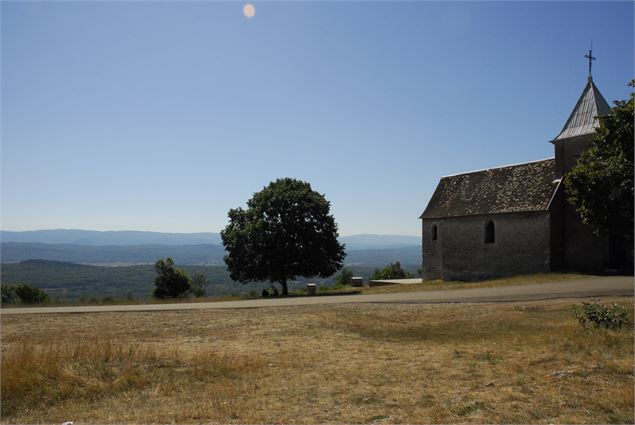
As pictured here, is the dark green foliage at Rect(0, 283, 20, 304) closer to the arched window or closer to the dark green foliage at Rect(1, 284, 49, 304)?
the dark green foliage at Rect(1, 284, 49, 304)

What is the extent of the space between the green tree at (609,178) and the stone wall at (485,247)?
13148 mm

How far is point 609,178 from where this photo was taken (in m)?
20.7

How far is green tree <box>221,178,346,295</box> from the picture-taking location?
136 ft

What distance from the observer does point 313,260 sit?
136 feet

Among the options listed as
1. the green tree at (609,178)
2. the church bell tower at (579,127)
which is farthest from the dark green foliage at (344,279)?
the green tree at (609,178)

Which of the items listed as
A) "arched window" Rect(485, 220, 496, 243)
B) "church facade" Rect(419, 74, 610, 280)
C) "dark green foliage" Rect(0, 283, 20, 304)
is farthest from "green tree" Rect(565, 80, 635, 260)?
"dark green foliage" Rect(0, 283, 20, 304)

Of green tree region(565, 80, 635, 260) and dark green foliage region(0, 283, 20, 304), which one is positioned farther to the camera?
dark green foliage region(0, 283, 20, 304)

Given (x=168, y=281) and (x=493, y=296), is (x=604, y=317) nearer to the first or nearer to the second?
(x=493, y=296)

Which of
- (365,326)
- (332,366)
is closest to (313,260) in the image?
(365,326)

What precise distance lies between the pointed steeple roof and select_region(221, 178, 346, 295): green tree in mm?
20695

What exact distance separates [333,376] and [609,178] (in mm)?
17429

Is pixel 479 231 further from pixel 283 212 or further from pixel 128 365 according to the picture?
pixel 128 365

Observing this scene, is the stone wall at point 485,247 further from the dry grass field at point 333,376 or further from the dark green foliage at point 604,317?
the dark green foliage at point 604,317

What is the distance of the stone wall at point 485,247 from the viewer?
120 feet
